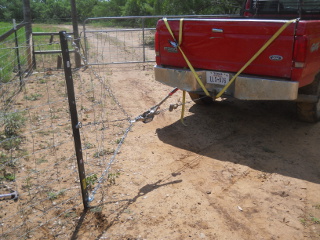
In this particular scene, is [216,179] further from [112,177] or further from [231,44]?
[231,44]

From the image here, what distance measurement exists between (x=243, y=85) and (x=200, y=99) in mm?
1740

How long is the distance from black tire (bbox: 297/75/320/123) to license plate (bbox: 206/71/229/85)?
3.86ft

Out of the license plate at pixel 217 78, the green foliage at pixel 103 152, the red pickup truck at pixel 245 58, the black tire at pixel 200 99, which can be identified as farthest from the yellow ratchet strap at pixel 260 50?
the green foliage at pixel 103 152

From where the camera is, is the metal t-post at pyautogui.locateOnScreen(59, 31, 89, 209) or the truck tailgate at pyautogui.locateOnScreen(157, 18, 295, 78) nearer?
the metal t-post at pyautogui.locateOnScreen(59, 31, 89, 209)

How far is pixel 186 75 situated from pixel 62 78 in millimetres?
4403

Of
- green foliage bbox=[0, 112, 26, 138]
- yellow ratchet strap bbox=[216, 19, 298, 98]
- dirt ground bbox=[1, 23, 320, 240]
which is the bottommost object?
dirt ground bbox=[1, 23, 320, 240]

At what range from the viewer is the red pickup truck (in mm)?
4504

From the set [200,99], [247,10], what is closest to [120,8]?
[247,10]

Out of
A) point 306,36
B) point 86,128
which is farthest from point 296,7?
point 86,128

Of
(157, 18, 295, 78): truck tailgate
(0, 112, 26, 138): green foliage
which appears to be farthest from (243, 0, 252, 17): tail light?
(0, 112, 26, 138): green foliage

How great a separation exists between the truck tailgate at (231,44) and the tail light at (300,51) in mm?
58

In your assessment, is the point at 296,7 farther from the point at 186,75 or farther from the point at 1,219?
the point at 1,219

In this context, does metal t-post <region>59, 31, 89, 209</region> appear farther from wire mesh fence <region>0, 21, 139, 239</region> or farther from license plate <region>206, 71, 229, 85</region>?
license plate <region>206, 71, 229, 85</region>

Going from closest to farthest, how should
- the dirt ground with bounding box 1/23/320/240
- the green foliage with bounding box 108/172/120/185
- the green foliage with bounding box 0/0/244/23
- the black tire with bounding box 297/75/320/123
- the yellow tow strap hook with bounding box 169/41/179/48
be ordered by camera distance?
the dirt ground with bounding box 1/23/320/240
the green foliage with bounding box 108/172/120/185
the black tire with bounding box 297/75/320/123
the yellow tow strap hook with bounding box 169/41/179/48
the green foliage with bounding box 0/0/244/23
